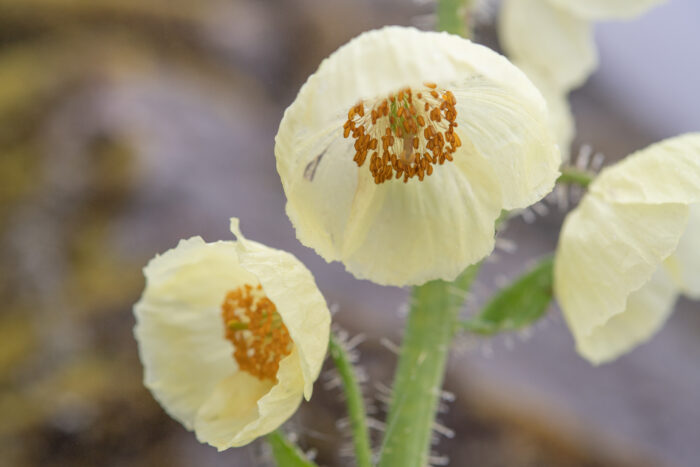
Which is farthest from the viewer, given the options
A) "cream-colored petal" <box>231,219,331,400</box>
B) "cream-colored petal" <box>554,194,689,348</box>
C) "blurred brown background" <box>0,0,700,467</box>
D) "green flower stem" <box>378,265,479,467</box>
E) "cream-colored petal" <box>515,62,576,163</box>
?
"blurred brown background" <box>0,0,700,467</box>

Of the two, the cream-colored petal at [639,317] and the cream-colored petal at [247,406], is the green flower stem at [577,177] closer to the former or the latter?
the cream-colored petal at [639,317]

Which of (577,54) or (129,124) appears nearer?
(577,54)

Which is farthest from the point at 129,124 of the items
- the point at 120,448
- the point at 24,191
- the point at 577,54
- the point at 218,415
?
the point at 218,415

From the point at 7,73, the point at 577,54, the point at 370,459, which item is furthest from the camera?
the point at 7,73

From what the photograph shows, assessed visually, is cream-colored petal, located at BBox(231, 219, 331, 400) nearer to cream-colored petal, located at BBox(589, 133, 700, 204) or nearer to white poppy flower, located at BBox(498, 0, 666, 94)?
cream-colored petal, located at BBox(589, 133, 700, 204)

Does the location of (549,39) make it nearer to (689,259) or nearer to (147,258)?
(689,259)

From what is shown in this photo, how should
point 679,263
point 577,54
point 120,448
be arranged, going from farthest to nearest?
point 120,448
point 577,54
point 679,263

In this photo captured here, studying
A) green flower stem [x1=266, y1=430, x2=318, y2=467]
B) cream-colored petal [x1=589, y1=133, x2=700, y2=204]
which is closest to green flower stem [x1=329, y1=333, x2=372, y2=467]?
green flower stem [x1=266, y1=430, x2=318, y2=467]

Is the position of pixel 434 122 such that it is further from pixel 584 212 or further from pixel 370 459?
pixel 370 459

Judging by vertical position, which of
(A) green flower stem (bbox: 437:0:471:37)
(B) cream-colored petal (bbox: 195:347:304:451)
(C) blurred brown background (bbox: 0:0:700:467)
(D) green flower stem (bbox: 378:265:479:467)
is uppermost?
(A) green flower stem (bbox: 437:0:471:37)
